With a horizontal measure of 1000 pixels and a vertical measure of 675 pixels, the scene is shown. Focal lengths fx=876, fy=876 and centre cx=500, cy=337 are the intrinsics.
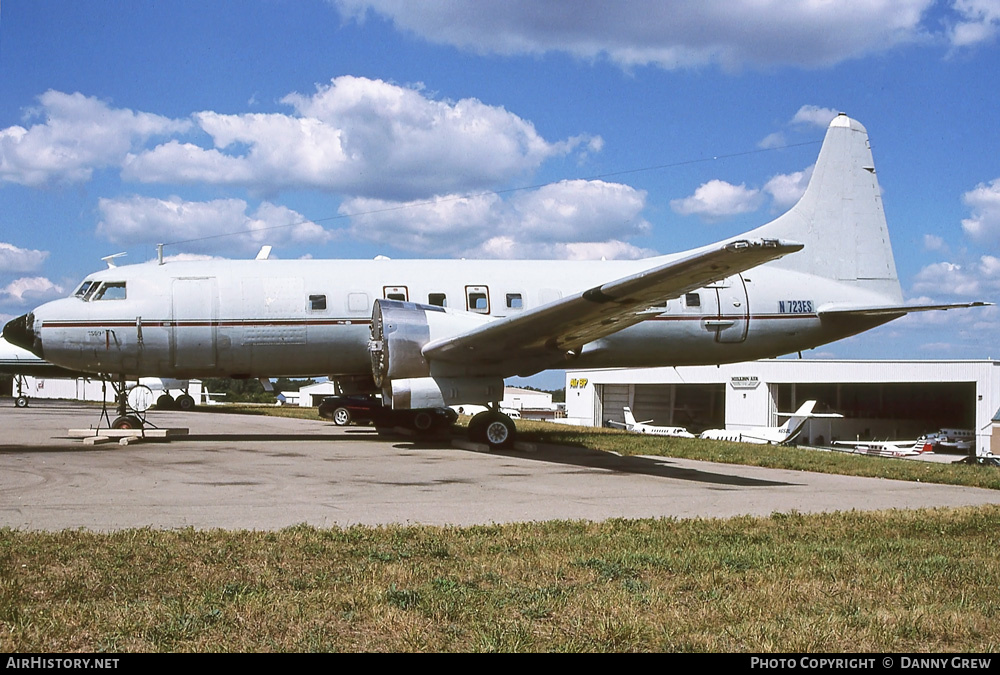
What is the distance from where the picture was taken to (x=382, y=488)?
11508mm

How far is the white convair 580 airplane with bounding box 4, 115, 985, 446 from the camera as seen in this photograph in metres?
17.2

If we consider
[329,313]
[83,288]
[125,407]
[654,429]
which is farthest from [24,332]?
[654,429]

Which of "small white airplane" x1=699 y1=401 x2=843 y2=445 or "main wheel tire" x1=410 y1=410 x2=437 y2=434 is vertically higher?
"main wheel tire" x1=410 y1=410 x2=437 y2=434

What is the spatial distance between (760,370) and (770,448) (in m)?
42.8

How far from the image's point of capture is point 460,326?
17406 mm

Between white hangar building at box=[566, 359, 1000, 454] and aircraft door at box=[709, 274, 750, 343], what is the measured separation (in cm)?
3486

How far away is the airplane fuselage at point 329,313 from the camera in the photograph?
1905cm

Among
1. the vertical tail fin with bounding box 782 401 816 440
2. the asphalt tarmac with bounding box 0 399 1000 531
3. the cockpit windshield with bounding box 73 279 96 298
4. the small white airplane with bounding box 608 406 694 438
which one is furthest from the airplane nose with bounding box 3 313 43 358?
the vertical tail fin with bounding box 782 401 816 440

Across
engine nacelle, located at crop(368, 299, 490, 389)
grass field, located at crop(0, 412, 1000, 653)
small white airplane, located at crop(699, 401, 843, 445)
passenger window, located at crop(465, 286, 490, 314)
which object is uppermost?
passenger window, located at crop(465, 286, 490, 314)

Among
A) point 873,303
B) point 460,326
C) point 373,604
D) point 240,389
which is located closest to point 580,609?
point 373,604

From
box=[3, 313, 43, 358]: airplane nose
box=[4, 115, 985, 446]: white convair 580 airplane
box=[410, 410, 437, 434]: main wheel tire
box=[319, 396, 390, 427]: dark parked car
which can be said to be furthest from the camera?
box=[319, 396, 390, 427]: dark parked car

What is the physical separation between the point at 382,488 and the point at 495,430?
22.0 feet

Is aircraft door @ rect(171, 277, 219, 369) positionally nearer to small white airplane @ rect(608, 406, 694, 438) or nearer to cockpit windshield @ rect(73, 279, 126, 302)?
cockpit windshield @ rect(73, 279, 126, 302)
